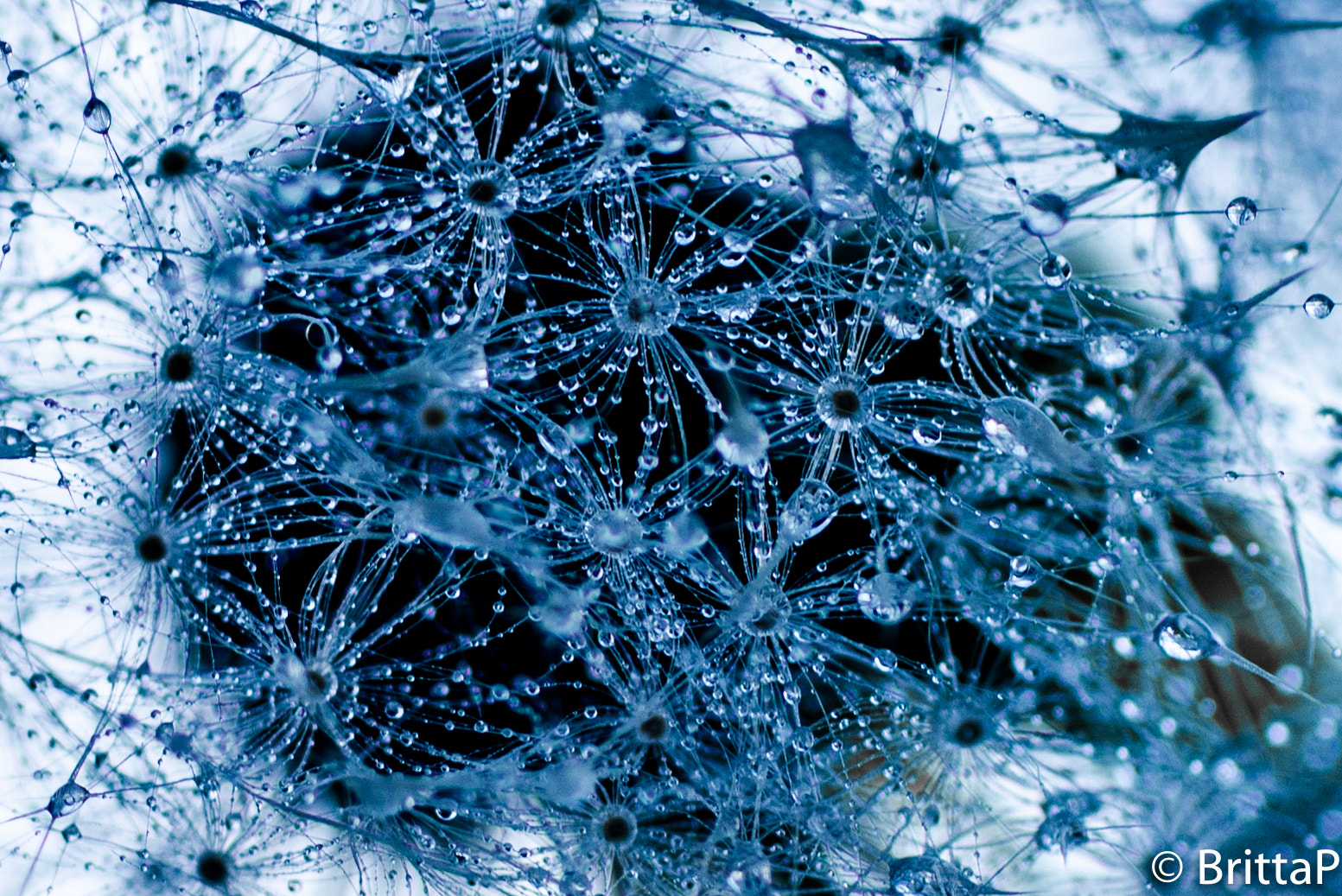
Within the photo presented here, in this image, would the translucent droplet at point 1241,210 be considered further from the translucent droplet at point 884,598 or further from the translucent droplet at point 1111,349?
the translucent droplet at point 884,598

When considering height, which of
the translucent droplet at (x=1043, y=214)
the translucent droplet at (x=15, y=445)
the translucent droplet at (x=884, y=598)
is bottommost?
the translucent droplet at (x=15, y=445)

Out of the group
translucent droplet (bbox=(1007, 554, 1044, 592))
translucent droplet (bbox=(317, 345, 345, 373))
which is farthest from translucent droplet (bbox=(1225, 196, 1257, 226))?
translucent droplet (bbox=(317, 345, 345, 373))

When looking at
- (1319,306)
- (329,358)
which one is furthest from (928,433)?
(329,358)

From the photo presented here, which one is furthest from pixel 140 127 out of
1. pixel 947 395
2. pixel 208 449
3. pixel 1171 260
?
pixel 1171 260

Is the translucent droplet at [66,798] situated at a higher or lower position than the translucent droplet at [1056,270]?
lower

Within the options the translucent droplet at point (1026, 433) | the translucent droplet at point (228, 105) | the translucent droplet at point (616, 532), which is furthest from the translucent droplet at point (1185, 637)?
the translucent droplet at point (228, 105)

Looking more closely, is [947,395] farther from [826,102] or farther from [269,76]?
[269,76]

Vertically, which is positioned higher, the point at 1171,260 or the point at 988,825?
the point at 1171,260
